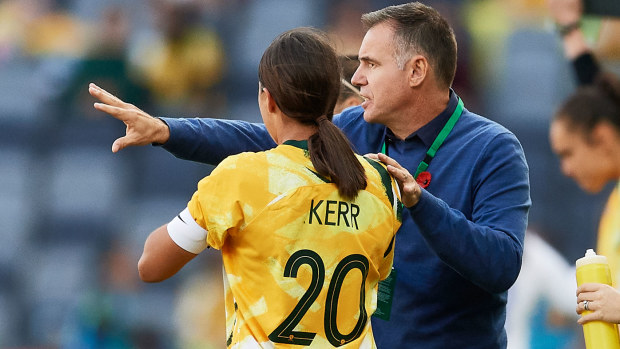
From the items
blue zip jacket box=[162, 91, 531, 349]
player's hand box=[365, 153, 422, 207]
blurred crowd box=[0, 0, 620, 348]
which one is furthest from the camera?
blurred crowd box=[0, 0, 620, 348]

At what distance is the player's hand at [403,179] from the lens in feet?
7.30

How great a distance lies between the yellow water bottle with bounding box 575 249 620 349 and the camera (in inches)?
96.9

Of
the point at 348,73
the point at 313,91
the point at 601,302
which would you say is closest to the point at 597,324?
the point at 601,302

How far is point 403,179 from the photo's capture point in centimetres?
223

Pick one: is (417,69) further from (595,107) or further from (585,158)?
(595,107)

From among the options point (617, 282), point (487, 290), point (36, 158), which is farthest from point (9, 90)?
point (487, 290)

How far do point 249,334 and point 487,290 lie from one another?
0.73 metres

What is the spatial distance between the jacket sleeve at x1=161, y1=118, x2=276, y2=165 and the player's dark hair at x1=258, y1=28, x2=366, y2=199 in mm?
513

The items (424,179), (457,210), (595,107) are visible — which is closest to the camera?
(457,210)

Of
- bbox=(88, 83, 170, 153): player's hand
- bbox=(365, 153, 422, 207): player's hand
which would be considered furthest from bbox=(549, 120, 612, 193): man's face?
bbox=(88, 83, 170, 153): player's hand

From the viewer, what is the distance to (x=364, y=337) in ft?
7.04

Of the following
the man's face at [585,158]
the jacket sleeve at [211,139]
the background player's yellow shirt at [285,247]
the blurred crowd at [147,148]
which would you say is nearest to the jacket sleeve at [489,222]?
the background player's yellow shirt at [285,247]

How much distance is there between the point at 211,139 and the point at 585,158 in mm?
2691

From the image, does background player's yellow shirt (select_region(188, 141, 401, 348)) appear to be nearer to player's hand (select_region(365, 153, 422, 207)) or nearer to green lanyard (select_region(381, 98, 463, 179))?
player's hand (select_region(365, 153, 422, 207))
